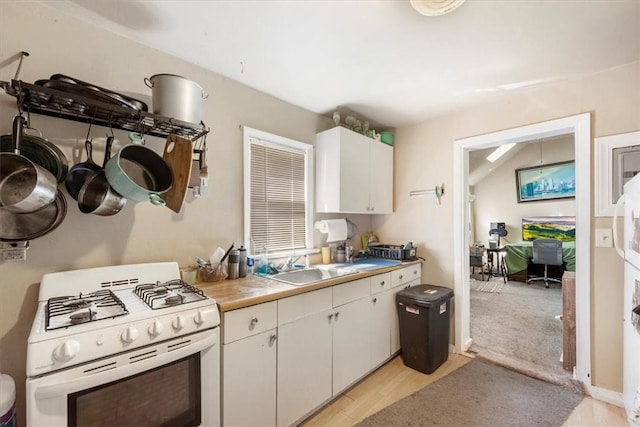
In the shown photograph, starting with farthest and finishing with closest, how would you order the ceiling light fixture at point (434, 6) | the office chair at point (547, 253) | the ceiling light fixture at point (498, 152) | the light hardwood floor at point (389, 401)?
the ceiling light fixture at point (498, 152)
the office chair at point (547, 253)
the light hardwood floor at point (389, 401)
the ceiling light fixture at point (434, 6)

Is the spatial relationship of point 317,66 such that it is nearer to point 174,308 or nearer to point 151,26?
point 151,26

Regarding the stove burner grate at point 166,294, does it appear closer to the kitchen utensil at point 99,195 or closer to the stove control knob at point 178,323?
the stove control knob at point 178,323

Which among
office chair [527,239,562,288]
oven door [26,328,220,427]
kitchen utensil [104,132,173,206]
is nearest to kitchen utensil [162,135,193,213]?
kitchen utensil [104,132,173,206]

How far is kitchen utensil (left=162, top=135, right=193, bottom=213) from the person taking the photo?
Answer: 5.02ft

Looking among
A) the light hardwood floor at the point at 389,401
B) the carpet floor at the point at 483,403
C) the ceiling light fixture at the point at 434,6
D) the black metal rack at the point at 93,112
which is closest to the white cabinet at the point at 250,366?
the light hardwood floor at the point at 389,401

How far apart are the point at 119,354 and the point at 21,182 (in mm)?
904

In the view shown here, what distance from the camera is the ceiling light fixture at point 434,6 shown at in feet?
4.11

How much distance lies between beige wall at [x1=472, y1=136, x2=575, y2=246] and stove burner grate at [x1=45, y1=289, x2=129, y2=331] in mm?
7798

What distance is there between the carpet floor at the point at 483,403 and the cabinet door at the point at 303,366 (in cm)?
37

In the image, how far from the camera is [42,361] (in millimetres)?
902

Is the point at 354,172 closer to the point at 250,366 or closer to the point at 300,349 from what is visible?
the point at 300,349

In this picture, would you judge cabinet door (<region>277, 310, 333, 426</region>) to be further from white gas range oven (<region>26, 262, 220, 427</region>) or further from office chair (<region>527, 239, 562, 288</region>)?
office chair (<region>527, 239, 562, 288</region>)

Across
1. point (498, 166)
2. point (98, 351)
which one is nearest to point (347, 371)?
point (98, 351)

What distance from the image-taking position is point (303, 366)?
1.76 m
